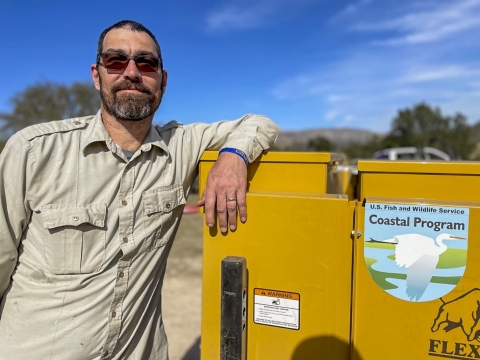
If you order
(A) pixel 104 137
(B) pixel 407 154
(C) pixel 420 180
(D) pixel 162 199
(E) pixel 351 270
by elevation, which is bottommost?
(E) pixel 351 270

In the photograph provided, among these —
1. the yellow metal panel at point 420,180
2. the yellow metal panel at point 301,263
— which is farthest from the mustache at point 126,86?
the yellow metal panel at point 420,180

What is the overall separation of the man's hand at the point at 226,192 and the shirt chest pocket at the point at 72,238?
499mm

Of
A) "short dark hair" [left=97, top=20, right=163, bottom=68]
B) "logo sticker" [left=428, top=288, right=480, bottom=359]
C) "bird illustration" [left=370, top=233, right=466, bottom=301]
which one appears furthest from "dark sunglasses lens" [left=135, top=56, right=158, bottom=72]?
"logo sticker" [left=428, top=288, right=480, bottom=359]

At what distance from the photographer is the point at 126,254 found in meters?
1.69

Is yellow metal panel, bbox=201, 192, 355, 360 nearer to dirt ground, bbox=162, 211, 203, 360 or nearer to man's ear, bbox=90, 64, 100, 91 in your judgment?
man's ear, bbox=90, 64, 100, 91

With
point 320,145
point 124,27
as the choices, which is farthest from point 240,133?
point 320,145

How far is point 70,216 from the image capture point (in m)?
1.64

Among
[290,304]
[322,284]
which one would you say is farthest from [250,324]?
[322,284]

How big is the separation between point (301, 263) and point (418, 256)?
41 cm

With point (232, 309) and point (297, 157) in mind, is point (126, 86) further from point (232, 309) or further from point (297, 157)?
point (232, 309)

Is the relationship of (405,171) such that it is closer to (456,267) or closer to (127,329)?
(456,267)

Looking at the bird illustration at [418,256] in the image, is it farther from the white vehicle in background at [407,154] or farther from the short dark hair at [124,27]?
the white vehicle in background at [407,154]

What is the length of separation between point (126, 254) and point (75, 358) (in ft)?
1.61

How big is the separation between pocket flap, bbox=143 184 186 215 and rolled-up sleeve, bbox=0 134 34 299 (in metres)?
A: 0.51
